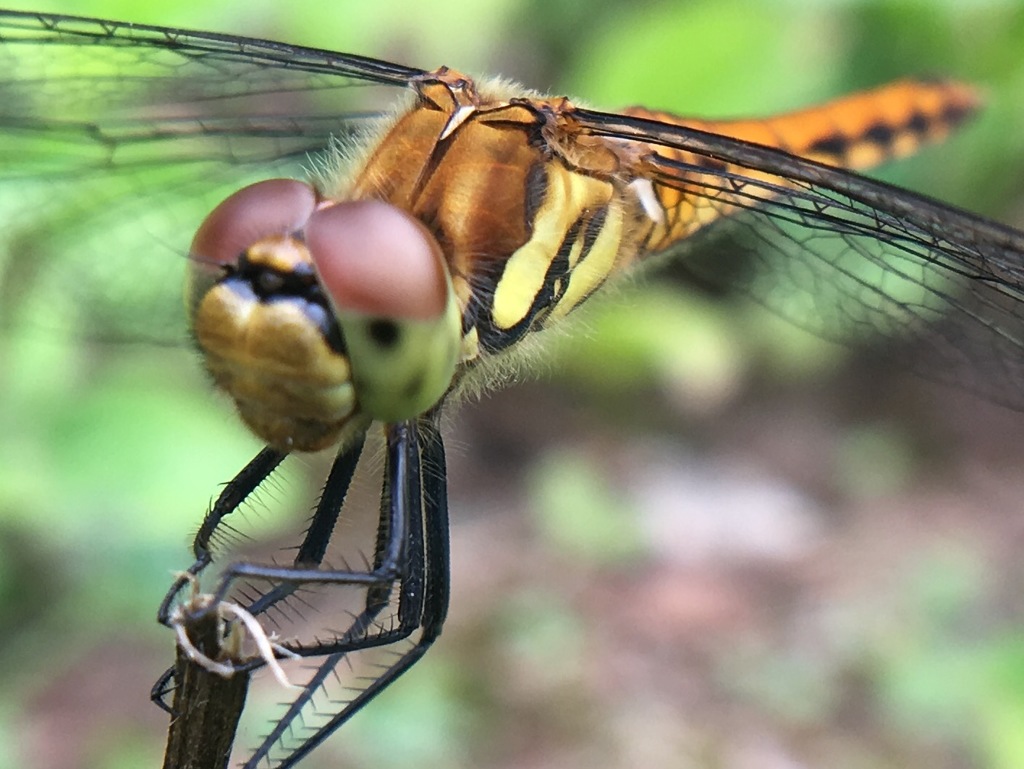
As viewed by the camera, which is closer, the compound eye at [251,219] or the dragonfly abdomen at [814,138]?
the compound eye at [251,219]

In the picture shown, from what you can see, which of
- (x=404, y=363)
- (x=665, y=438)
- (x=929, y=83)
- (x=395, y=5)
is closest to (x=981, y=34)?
(x=929, y=83)

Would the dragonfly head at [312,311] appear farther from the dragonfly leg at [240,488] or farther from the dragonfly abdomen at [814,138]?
the dragonfly abdomen at [814,138]

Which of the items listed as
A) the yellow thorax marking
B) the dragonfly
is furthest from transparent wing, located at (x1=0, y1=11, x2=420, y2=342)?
the yellow thorax marking

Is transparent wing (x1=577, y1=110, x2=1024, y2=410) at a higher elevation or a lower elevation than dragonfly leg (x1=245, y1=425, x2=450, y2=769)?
higher

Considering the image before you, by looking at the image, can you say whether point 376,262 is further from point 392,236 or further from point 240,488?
point 240,488

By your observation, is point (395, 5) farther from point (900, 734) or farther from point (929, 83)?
point (900, 734)

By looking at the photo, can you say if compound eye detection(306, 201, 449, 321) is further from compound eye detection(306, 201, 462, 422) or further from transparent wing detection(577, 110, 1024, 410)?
transparent wing detection(577, 110, 1024, 410)

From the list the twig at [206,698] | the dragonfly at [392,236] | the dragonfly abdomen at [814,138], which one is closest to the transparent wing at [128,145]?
the dragonfly at [392,236]
